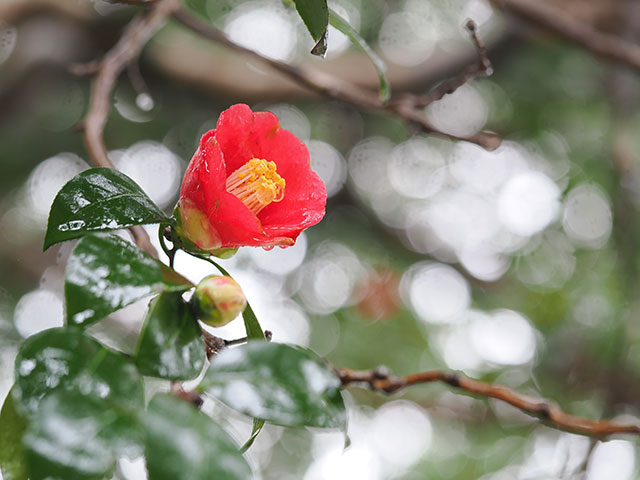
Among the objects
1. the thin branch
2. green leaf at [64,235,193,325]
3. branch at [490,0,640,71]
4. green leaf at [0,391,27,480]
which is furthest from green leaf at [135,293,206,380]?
branch at [490,0,640,71]

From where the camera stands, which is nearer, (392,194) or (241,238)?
(241,238)

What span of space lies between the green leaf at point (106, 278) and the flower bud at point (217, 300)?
3cm

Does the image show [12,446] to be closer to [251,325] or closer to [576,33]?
[251,325]

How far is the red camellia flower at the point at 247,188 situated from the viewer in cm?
56

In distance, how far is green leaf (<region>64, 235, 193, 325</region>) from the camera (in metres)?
0.42

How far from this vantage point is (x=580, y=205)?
212 centimetres

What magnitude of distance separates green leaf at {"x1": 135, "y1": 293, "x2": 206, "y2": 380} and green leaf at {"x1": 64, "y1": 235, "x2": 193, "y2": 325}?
1 cm

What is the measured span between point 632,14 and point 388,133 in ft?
2.75

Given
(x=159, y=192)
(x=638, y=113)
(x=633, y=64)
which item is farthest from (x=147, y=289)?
(x=638, y=113)

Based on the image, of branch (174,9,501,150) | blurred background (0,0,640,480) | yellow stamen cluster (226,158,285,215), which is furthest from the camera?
blurred background (0,0,640,480)

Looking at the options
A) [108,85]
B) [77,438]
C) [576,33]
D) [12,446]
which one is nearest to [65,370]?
[77,438]

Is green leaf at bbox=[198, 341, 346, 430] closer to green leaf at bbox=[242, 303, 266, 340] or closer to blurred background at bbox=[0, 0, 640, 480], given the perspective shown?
green leaf at bbox=[242, 303, 266, 340]

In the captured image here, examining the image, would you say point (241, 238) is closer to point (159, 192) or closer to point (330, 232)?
point (159, 192)

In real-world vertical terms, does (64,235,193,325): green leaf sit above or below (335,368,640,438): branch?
above
